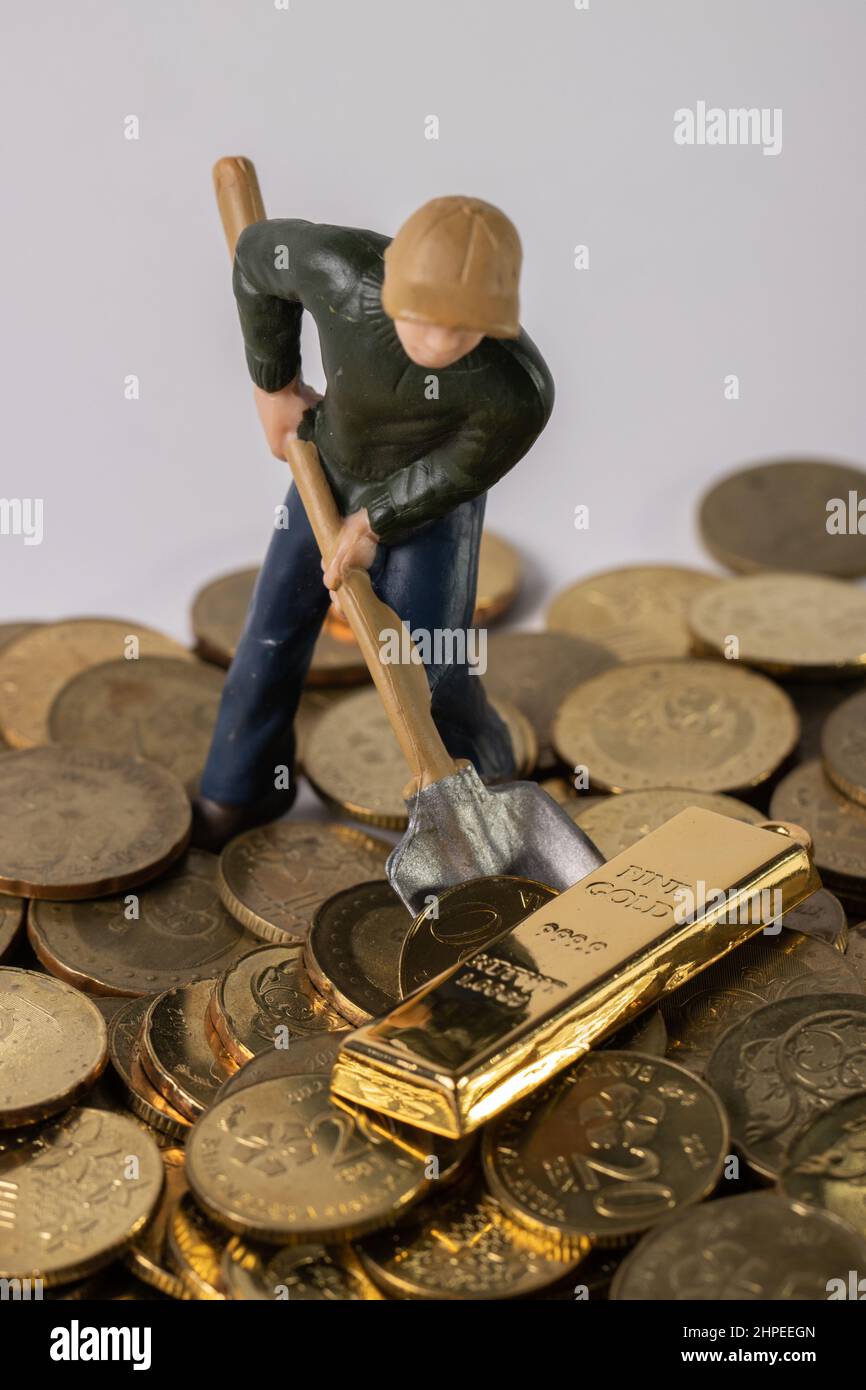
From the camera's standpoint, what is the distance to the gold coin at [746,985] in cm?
341

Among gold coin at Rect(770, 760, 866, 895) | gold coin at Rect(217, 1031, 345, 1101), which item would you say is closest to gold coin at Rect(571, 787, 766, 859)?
gold coin at Rect(770, 760, 866, 895)

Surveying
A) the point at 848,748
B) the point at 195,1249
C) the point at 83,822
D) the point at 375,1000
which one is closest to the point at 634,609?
the point at 848,748

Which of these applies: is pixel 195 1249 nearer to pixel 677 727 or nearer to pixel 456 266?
pixel 456 266

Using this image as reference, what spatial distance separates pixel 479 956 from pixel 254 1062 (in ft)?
1.41

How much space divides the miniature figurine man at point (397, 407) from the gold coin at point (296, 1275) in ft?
3.97

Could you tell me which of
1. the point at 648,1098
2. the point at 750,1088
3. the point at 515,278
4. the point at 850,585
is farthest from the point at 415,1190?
the point at 850,585

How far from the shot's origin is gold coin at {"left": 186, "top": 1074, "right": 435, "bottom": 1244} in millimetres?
2941

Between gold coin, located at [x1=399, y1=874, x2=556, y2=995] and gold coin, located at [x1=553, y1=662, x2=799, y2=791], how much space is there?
68cm

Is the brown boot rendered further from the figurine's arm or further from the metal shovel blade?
the figurine's arm

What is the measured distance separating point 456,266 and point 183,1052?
1.46 metres

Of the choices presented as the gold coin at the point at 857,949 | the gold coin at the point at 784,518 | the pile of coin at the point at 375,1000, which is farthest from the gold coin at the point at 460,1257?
the gold coin at the point at 784,518

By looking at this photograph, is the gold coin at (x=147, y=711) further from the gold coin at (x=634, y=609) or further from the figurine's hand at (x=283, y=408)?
the gold coin at (x=634, y=609)

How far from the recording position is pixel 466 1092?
303 centimetres
